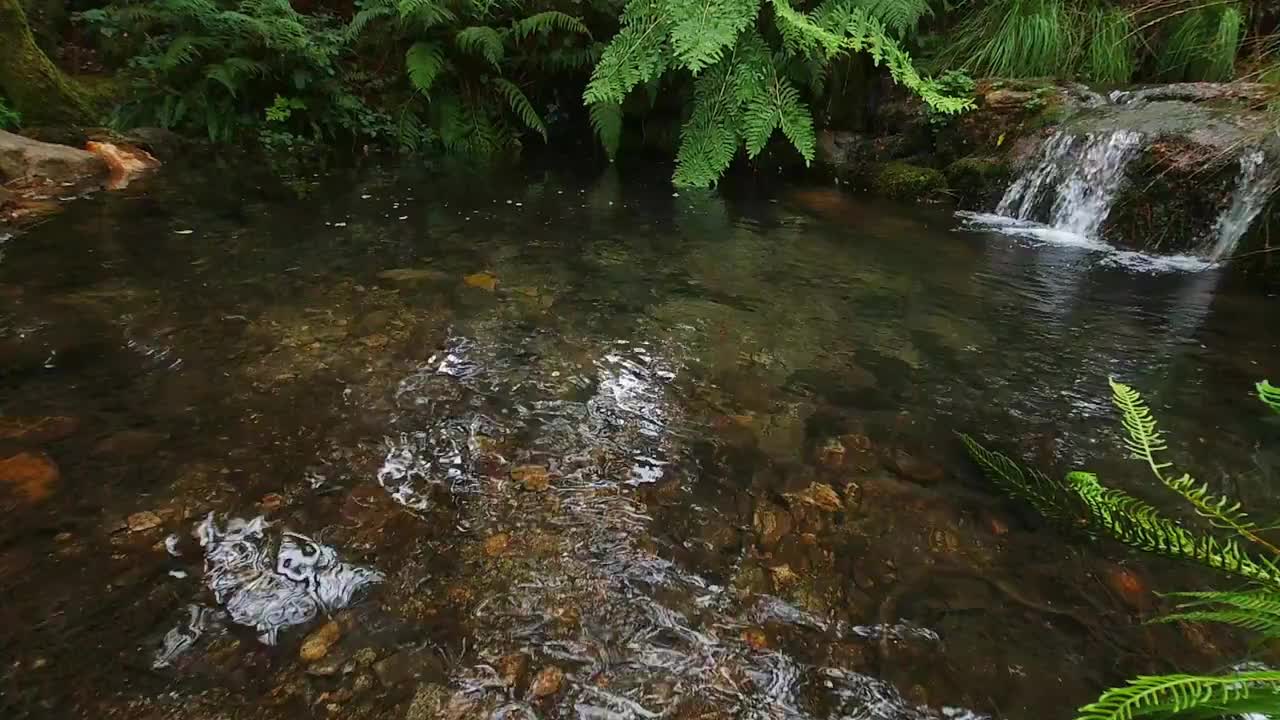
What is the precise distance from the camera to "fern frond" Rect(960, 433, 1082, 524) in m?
1.87

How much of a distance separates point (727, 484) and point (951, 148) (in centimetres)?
562

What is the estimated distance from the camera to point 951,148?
21.2ft

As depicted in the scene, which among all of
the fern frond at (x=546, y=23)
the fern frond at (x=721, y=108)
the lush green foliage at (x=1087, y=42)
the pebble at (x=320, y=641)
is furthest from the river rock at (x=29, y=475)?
the lush green foliage at (x=1087, y=42)

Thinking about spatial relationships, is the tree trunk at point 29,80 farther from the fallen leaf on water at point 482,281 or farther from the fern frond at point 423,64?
the fallen leaf on water at point 482,281

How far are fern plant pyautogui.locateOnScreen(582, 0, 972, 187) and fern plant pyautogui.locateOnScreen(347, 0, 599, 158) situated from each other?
1.88 metres

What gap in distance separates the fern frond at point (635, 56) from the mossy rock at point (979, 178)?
114 inches

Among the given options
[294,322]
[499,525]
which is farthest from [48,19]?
[499,525]

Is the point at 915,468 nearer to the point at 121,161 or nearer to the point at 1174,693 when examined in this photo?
the point at 1174,693

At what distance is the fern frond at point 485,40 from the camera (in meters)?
6.96

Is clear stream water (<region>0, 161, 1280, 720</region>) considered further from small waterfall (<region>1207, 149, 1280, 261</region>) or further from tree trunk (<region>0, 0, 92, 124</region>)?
tree trunk (<region>0, 0, 92, 124</region>)

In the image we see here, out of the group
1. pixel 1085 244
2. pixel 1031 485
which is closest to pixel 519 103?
pixel 1085 244

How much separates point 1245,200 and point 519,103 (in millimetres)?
6499

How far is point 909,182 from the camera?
20.9 ft

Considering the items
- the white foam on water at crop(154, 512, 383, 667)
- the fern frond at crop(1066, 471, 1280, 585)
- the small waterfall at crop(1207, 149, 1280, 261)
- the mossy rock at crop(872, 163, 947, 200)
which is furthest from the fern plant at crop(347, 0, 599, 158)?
the fern frond at crop(1066, 471, 1280, 585)
